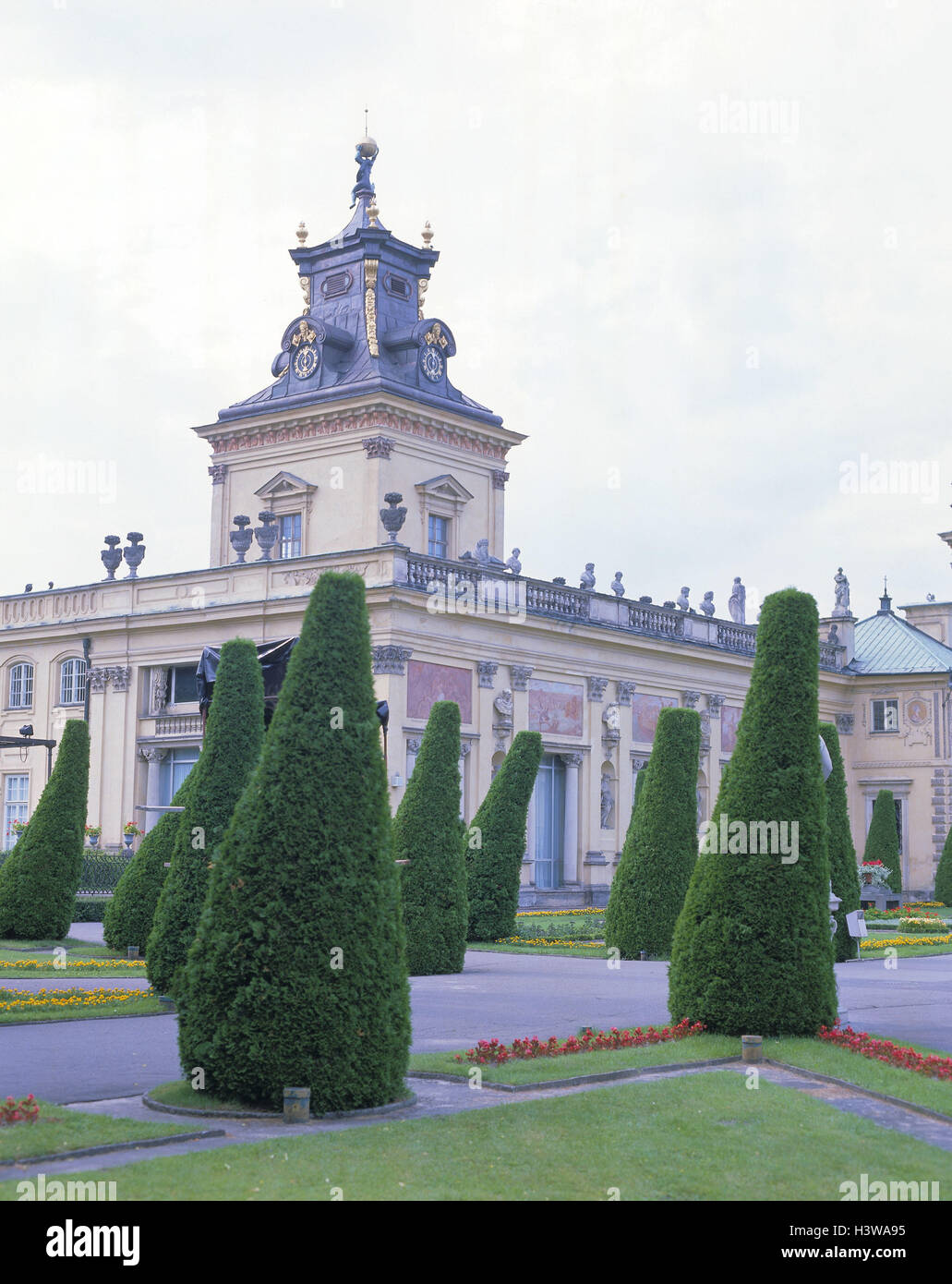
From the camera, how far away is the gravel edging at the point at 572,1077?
11375 mm

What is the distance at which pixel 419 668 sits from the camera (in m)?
39.9

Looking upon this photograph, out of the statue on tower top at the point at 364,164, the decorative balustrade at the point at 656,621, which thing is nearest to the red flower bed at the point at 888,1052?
the decorative balustrade at the point at 656,621

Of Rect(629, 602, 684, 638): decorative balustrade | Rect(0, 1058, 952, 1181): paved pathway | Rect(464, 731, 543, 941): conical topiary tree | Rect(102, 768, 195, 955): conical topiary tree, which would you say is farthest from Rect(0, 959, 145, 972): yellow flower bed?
Rect(629, 602, 684, 638): decorative balustrade

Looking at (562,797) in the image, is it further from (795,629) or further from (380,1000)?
(380,1000)

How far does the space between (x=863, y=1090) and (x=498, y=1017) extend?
5911 mm

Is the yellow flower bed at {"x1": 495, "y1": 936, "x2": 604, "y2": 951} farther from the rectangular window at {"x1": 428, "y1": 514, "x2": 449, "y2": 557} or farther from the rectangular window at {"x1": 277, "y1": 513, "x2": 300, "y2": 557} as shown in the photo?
the rectangular window at {"x1": 277, "y1": 513, "x2": 300, "y2": 557}

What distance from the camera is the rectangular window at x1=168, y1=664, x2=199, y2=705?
43.8 metres

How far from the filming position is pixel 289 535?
48.1 meters

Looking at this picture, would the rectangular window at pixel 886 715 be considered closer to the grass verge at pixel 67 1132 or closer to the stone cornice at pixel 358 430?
the stone cornice at pixel 358 430

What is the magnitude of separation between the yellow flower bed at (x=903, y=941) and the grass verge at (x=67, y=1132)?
20921 mm

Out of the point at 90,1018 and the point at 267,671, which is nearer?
the point at 90,1018

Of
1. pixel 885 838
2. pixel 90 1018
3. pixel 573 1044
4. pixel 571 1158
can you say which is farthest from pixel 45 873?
pixel 885 838

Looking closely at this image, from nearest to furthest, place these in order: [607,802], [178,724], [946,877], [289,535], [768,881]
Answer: [768,881] → [178,724] → [607,802] → [946,877] → [289,535]

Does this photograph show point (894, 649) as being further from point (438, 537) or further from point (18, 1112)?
point (18, 1112)
